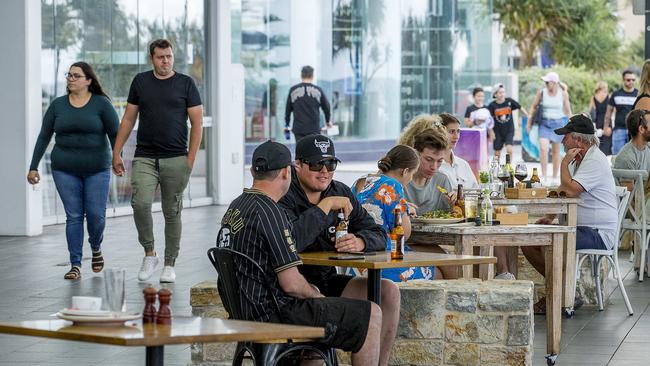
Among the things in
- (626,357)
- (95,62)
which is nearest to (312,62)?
(95,62)

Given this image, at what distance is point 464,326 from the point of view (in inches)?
298

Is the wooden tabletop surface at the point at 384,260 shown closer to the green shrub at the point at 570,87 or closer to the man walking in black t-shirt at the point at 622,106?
the man walking in black t-shirt at the point at 622,106

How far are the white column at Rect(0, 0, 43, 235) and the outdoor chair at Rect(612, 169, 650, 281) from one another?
6.89m

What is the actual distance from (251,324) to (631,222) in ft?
25.7

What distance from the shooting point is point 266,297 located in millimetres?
6227

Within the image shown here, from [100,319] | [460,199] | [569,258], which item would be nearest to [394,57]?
[569,258]

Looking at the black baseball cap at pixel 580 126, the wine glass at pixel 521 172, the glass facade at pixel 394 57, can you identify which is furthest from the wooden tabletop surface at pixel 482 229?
the glass facade at pixel 394 57

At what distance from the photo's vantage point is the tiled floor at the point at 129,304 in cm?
852

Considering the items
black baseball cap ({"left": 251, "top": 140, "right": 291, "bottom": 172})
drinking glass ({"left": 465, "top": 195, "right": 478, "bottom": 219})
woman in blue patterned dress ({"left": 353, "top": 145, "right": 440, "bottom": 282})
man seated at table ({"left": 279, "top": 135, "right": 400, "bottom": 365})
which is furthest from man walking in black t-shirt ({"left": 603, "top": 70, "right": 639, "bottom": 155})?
black baseball cap ({"left": 251, "top": 140, "right": 291, "bottom": 172})

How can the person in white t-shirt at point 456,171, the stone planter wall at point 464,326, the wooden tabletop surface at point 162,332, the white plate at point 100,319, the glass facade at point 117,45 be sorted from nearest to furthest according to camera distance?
the wooden tabletop surface at point 162,332, the white plate at point 100,319, the stone planter wall at point 464,326, the person in white t-shirt at point 456,171, the glass facade at point 117,45

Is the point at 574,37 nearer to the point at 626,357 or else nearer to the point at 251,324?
the point at 626,357

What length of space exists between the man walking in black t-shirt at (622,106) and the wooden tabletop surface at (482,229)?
1300 cm

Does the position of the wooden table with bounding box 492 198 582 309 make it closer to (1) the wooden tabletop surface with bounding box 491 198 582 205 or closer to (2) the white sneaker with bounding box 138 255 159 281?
(1) the wooden tabletop surface with bounding box 491 198 582 205

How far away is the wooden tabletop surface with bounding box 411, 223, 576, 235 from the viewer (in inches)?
333
